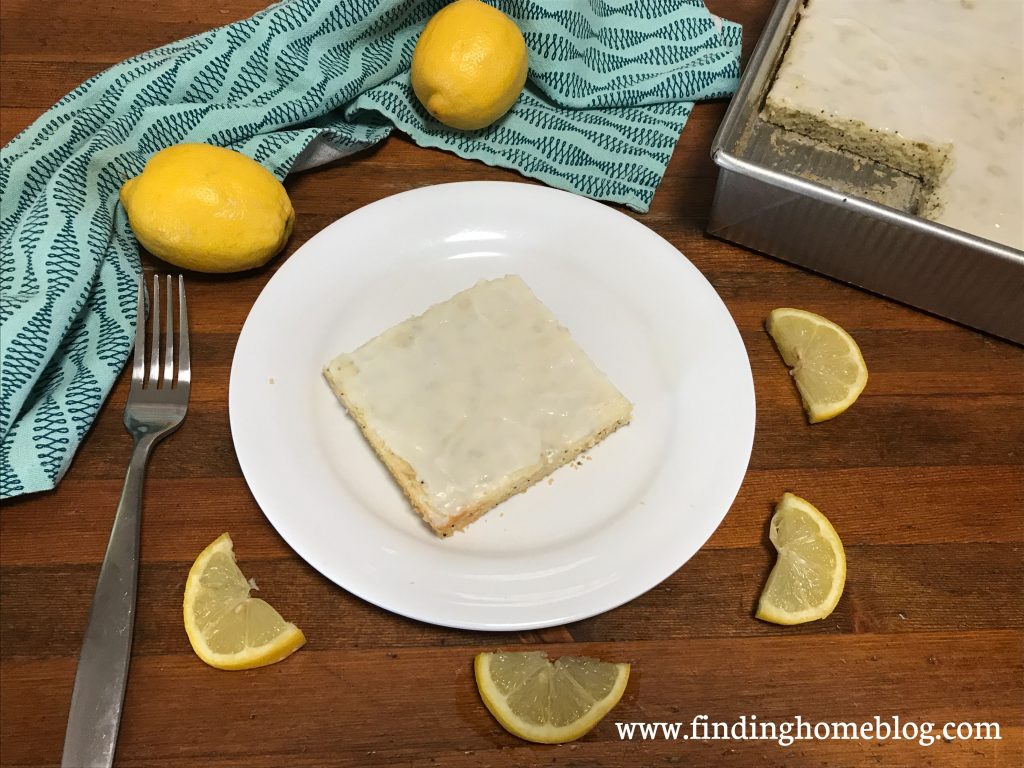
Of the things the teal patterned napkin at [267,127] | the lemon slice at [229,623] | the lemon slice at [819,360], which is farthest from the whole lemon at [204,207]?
the lemon slice at [819,360]

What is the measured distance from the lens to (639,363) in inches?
80.4

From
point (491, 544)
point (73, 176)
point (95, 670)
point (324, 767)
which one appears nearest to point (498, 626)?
point (491, 544)

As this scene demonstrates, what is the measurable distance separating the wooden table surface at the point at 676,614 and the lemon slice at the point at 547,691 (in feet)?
0.22

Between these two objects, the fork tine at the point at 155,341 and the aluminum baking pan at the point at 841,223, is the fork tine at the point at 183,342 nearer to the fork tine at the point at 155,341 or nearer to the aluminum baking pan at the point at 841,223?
the fork tine at the point at 155,341

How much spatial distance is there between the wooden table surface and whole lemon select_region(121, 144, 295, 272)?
7.2 inches

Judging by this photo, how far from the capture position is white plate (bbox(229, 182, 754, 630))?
167 cm

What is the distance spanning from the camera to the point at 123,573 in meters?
1.68

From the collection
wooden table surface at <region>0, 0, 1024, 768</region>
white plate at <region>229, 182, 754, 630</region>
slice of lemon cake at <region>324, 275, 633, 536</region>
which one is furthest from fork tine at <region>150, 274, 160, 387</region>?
slice of lemon cake at <region>324, 275, 633, 536</region>

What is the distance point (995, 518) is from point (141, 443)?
6.79 ft

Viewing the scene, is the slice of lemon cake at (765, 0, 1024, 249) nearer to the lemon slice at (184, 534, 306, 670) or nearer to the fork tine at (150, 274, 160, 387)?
the fork tine at (150, 274, 160, 387)

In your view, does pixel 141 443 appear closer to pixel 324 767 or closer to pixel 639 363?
pixel 324 767

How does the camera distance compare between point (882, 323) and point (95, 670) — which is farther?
point (882, 323)

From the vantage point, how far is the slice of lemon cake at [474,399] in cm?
176

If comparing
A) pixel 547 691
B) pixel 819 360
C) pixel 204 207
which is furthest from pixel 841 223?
pixel 204 207
